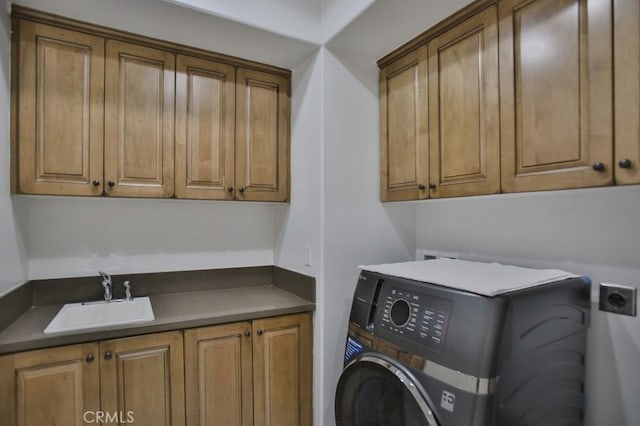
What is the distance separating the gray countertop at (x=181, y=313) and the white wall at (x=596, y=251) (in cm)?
110

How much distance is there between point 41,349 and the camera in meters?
1.37

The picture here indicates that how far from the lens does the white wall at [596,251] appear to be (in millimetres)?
1235

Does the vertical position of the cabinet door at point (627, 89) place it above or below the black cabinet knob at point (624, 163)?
above

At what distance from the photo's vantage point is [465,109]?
4.96 feet

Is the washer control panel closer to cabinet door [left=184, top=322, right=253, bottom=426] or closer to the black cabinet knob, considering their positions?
the black cabinet knob

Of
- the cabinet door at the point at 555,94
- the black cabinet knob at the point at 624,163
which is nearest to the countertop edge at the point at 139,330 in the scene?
the cabinet door at the point at 555,94

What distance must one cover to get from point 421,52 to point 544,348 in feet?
4.63

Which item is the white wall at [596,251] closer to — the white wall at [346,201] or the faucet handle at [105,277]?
the white wall at [346,201]

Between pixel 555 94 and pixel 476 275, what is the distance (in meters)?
0.69

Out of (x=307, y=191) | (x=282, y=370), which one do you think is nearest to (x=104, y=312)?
(x=282, y=370)

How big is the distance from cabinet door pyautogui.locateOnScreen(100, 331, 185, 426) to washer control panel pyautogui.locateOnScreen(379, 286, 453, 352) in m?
0.99

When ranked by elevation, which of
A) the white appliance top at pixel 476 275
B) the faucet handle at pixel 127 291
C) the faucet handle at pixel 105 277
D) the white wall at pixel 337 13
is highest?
the white wall at pixel 337 13

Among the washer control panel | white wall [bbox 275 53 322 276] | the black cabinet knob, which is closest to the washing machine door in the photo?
the washer control panel

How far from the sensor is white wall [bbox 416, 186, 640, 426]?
1.24 meters
